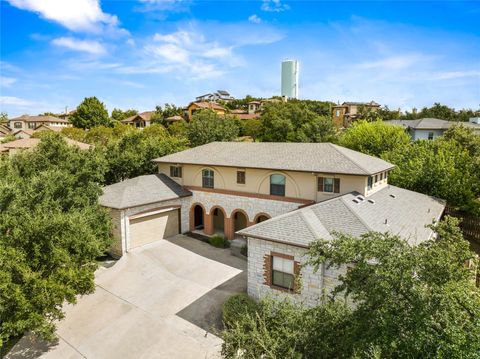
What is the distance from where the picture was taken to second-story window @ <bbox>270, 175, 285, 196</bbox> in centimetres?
2183

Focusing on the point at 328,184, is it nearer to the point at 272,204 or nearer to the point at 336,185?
the point at 336,185

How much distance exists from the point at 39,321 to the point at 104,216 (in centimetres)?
801

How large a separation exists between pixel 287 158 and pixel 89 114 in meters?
66.3

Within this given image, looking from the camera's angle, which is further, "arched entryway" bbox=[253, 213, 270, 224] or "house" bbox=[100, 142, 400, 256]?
"arched entryway" bbox=[253, 213, 270, 224]

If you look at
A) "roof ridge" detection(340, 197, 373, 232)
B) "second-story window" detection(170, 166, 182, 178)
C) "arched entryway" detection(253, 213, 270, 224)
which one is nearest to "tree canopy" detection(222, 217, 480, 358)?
"roof ridge" detection(340, 197, 373, 232)

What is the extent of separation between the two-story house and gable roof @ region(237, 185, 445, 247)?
47 mm

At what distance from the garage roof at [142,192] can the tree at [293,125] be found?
27.3m

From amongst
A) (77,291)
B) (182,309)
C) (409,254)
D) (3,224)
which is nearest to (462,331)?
(409,254)

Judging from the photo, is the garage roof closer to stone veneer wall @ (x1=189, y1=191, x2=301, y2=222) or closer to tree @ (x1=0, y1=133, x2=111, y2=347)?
stone veneer wall @ (x1=189, y1=191, x2=301, y2=222)

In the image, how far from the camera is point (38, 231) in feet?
43.0

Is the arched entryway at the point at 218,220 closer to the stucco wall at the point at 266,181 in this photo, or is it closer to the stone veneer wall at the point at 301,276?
the stucco wall at the point at 266,181

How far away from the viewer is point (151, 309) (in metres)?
15.8

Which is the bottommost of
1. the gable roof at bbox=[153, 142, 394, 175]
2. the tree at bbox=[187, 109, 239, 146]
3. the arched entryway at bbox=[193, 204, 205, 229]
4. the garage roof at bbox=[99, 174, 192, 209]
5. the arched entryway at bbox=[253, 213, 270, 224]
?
the arched entryway at bbox=[193, 204, 205, 229]

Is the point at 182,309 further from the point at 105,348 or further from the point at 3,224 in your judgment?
the point at 3,224
